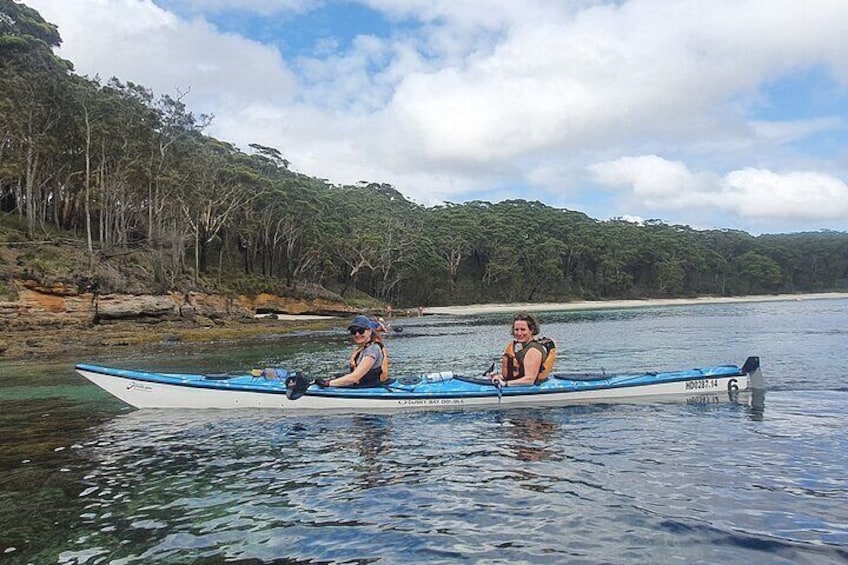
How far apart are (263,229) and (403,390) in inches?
2081

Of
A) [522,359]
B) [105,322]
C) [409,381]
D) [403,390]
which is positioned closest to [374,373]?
[403,390]

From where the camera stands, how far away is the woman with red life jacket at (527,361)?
11.7 metres

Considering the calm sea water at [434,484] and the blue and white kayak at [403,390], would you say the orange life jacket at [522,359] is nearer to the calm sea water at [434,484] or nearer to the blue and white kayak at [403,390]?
the blue and white kayak at [403,390]

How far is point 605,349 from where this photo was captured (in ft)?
81.2

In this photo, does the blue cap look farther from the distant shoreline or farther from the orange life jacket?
the distant shoreline

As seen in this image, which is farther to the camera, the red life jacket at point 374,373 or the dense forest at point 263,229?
the dense forest at point 263,229

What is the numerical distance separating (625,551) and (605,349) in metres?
20.4

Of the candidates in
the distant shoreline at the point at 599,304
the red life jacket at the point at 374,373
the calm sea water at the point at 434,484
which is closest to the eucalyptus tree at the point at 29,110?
the calm sea water at the point at 434,484

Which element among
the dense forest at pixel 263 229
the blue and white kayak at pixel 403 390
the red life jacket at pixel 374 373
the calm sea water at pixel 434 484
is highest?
the dense forest at pixel 263 229

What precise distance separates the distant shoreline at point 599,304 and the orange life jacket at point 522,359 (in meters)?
57.1

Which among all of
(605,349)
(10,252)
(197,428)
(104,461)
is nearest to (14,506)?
(104,461)

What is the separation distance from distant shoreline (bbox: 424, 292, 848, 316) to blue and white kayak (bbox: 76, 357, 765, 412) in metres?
56.8

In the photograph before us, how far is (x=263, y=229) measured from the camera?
61.5 m

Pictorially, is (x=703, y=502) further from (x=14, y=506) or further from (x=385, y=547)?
(x=14, y=506)
